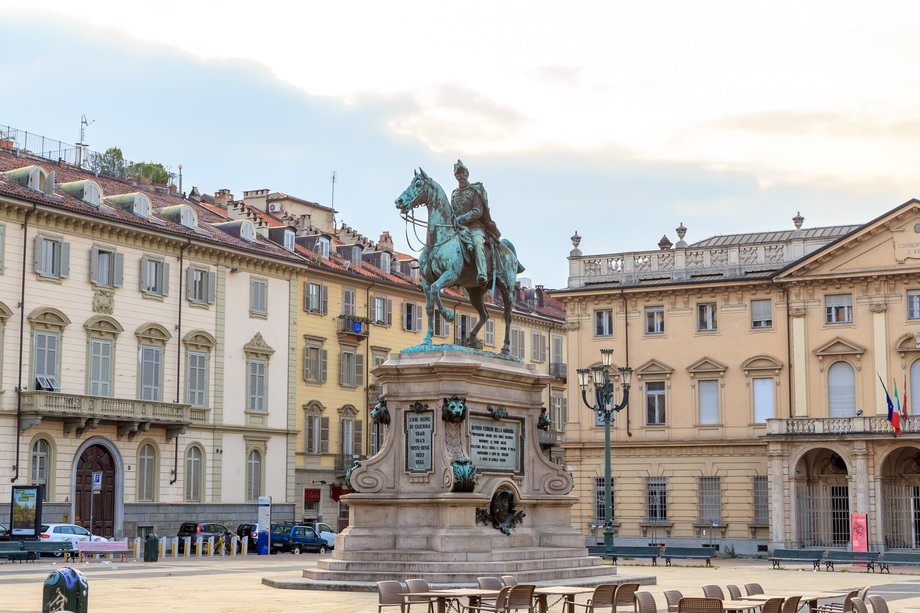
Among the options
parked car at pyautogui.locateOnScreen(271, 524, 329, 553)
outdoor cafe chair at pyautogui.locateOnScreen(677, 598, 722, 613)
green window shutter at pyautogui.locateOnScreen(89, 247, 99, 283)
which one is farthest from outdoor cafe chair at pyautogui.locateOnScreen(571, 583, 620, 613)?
green window shutter at pyautogui.locateOnScreen(89, 247, 99, 283)

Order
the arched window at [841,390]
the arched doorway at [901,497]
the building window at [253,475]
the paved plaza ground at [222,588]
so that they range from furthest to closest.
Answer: the building window at [253,475] → the arched window at [841,390] → the arched doorway at [901,497] → the paved plaza ground at [222,588]

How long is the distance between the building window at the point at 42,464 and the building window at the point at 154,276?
26.8 feet

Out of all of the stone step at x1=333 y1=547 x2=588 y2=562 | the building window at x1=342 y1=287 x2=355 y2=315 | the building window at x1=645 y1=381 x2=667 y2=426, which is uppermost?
the building window at x1=342 y1=287 x2=355 y2=315

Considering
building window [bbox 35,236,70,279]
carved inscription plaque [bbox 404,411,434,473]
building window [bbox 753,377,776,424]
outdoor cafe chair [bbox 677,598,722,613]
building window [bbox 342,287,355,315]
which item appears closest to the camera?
outdoor cafe chair [bbox 677,598,722,613]

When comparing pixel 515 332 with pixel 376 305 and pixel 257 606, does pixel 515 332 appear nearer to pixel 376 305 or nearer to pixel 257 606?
pixel 376 305

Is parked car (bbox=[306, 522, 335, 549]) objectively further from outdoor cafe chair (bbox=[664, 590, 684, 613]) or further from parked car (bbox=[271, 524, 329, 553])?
outdoor cafe chair (bbox=[664, 590, 684, 613])

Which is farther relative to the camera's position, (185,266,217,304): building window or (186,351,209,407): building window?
(185,266,217,304): building window

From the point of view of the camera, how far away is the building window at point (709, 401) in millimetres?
62844

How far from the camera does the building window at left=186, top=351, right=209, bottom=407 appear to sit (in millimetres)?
60844

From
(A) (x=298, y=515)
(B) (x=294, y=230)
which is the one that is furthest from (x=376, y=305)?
(A) (x=298, y=515)

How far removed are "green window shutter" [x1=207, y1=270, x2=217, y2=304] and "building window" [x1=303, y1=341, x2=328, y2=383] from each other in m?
6.86

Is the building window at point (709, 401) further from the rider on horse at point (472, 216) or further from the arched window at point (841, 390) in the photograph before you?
the rider on horse at point (472, 216)

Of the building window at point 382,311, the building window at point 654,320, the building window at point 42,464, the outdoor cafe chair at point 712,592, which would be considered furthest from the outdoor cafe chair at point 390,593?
the building window at point 382,311

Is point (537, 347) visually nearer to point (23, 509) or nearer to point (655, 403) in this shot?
point (655, 403)
